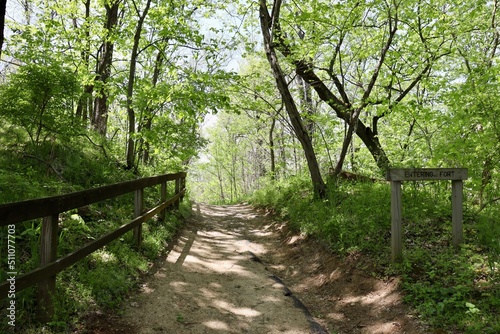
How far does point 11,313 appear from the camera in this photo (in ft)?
9.55

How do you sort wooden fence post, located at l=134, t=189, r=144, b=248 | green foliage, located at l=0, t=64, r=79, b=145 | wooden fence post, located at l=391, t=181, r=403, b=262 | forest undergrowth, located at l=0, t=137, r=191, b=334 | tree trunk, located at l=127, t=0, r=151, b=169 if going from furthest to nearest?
1. tree trunk, located at l=127, t=0, r=151, b=169
2. green foliage, located at l=0, t=64, r=79, b=145
3. wooden fence post, located at l=134, t=189, r=144, b=248
4. wooden fence post, located at l=391, t=181, r=403, b=262
5. forest undergrowth, located at l=0, t=137, r=191, b=334

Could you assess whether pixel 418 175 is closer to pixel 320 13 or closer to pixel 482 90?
pixel 482 90

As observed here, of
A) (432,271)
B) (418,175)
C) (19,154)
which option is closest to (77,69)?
(19,154)

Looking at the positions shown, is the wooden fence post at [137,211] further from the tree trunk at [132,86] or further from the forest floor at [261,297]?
the tree trunk at [132,86]

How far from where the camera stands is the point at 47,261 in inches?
125

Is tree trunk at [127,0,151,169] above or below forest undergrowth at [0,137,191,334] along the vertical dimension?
above

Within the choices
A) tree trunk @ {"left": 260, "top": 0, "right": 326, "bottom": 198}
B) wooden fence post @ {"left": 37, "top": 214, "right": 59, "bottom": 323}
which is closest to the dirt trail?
wooden fence post @ {"left": 37, "top": 214, "right": 59, "bottom": 323}

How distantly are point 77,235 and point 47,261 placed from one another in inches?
69.0

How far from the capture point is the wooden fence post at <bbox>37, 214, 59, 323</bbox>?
10.3 ft

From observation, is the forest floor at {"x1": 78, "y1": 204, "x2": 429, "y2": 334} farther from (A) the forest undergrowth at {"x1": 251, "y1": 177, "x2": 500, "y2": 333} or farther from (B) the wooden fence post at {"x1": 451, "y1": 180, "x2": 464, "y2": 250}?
(B) the wooden fence post at {"x1": 451, "y1": 180, "x2": 464, "y2": 250}

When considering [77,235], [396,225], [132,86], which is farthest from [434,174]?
[132,86]

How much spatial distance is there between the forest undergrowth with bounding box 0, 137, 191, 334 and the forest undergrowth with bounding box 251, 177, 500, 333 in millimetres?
3419

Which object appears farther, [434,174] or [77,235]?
[434,174]

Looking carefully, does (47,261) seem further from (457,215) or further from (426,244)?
(457,215)
